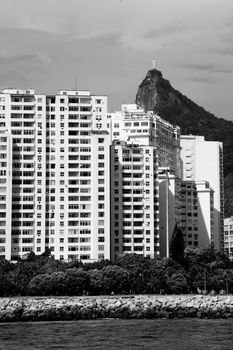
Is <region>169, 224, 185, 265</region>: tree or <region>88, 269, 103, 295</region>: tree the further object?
<region>169, 224, 185, 265</region>: tree

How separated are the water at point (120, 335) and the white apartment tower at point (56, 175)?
55.9 meters

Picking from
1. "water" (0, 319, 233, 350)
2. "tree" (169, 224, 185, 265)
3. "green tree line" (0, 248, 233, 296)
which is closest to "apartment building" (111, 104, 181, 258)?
"tree" (169, 224, 185, 265)

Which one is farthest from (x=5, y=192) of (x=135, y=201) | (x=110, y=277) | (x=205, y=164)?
(x=205, y=164)

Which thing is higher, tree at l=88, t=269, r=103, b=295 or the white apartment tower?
the white apartment tower

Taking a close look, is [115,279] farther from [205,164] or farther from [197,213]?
[205,164]

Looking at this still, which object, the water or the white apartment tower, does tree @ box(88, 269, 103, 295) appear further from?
the water

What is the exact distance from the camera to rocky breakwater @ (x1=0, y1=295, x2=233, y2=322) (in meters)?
87.2

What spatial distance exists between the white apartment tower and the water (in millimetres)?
55850

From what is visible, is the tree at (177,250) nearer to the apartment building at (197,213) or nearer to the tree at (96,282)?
the tree at (96,282)

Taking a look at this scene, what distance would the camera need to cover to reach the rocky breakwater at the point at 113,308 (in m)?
87.2

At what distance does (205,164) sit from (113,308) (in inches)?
4211

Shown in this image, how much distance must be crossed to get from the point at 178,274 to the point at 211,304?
2748 cm

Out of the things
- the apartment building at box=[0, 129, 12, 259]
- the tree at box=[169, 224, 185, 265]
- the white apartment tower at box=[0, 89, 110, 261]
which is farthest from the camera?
the white apartment tower at box=[0, 89, 110, 261]

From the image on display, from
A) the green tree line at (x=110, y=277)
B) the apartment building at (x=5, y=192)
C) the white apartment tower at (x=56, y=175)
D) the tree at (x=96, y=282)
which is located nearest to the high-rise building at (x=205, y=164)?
the white apartment tower at (x=56, y=175)
